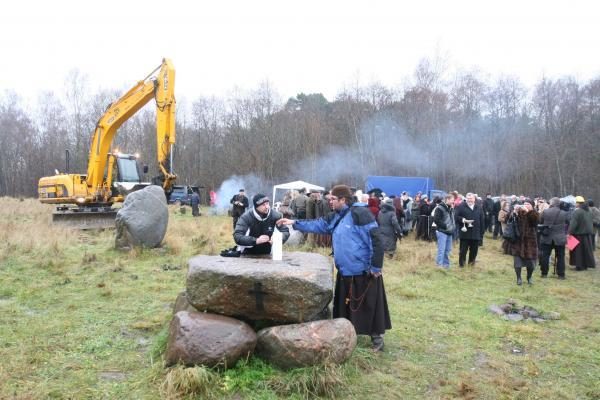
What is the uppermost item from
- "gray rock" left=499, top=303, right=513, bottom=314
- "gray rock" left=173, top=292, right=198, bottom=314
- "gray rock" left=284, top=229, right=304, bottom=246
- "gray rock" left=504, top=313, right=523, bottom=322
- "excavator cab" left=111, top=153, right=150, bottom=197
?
"excavator cab" left=111, top=153, right=150, bottom=197

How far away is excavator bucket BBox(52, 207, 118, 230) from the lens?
15.9m

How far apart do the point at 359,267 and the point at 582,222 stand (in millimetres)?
9202

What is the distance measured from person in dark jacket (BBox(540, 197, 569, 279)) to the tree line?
78.5 ft

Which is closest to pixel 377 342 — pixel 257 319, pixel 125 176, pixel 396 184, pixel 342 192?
pixel 257 319

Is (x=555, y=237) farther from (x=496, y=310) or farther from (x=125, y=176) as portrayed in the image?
(x=125, y=176)

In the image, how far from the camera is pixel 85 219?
53.4ft

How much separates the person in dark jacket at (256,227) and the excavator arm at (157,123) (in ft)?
36.2

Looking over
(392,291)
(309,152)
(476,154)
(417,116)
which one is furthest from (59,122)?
(392,291)

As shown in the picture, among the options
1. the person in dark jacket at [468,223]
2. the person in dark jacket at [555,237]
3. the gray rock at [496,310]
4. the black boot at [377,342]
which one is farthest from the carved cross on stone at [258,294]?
the person in dark jacket at [555,237]

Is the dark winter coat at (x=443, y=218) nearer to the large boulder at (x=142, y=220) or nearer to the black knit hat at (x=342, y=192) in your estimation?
the black knit hat at (x=342, y=192)

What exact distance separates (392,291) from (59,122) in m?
52.4

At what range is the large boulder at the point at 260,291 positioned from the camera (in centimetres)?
451

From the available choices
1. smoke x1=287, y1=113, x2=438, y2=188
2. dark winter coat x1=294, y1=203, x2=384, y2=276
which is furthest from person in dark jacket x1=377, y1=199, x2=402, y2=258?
smoke x1=287, y1=113, x2=438, y2=188

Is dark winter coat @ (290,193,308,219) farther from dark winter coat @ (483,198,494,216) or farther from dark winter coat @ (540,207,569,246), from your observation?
dark winter coat @ (483,198,494,216)
